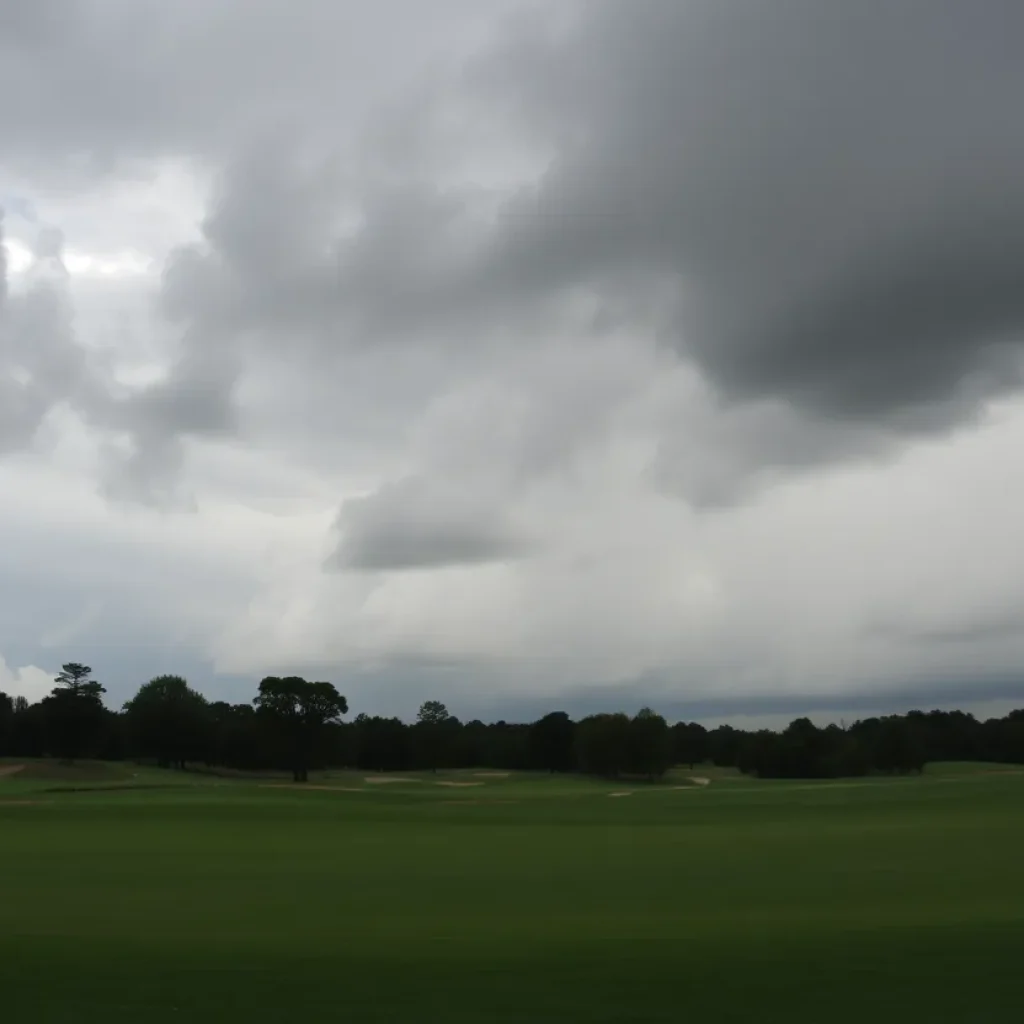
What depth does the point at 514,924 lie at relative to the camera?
17.6 m

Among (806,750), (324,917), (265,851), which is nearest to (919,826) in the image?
(265,851)

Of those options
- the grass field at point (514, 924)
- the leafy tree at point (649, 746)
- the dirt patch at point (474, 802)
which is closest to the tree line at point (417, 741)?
the leafy tree at point (649, 746)

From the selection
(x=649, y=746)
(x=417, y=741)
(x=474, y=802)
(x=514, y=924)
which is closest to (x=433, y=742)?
(x=417, y=741)

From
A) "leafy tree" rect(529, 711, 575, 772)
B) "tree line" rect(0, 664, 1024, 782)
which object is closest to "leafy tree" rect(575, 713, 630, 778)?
"tree line" rect(0, 664, 1024, 782)

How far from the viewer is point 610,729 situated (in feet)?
361

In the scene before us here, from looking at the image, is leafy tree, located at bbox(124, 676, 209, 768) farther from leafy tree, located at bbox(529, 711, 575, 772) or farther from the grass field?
the grass field

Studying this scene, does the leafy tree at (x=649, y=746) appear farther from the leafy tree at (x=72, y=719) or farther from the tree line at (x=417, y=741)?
the leafy tree at (x=72, y=719)

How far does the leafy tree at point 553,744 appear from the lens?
431 feet

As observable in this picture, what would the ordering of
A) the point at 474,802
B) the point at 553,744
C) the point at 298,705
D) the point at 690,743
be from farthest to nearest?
1. the point at 690,743
2. the point at 553,744
3. the point at 298,705
4. the point at 474,802

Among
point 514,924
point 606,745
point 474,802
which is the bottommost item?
point 474,802

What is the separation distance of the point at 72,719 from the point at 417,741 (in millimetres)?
41355

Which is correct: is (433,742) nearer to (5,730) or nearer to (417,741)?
(417,741)

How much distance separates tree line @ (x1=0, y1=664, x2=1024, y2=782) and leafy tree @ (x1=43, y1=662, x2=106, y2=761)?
13 cm

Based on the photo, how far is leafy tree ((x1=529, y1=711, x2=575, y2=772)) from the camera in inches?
5172
